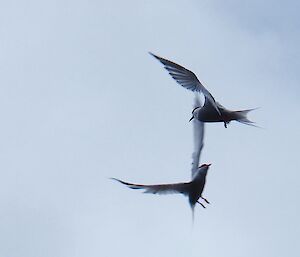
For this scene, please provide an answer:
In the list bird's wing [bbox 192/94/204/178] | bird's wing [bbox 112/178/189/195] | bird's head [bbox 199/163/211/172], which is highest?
bird's wing [bbox 192/94/204/178]

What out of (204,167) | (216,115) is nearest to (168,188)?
(204,167)

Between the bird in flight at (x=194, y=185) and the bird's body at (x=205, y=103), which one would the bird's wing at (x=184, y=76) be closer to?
the bird's body at (x=205, y=103)

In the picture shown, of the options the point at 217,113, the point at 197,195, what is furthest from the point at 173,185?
the point at 217,113

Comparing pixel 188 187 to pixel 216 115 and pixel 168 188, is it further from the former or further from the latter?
pixel 216 115

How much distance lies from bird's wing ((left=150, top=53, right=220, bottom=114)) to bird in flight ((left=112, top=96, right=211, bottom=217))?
103 centimetres

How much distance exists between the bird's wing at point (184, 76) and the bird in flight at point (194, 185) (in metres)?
1.03

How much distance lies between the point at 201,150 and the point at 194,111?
2.95 feet

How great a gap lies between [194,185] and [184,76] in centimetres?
214

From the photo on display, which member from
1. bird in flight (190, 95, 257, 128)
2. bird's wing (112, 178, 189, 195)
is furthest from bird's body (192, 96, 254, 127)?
bird's wing (112, 178, 189, 195)

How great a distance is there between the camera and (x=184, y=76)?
13758mm

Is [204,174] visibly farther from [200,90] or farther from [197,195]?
[200,90]

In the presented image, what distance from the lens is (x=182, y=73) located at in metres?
13.8

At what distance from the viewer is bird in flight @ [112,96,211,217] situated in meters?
13.6

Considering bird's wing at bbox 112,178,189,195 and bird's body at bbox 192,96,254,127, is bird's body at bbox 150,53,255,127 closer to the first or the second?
bird's body at bbox 192,96,254,127
